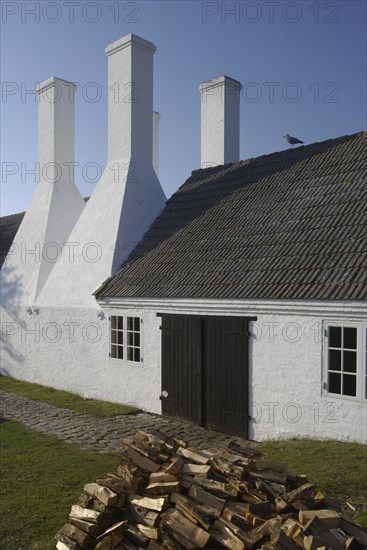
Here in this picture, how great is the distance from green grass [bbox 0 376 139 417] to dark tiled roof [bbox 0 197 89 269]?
5928 millimetres

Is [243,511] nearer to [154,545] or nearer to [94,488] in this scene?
[154,545]

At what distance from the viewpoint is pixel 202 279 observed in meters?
11.1

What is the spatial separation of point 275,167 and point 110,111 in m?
5.76

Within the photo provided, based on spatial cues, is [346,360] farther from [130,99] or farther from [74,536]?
[130,99]

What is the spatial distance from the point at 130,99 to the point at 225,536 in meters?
13.4

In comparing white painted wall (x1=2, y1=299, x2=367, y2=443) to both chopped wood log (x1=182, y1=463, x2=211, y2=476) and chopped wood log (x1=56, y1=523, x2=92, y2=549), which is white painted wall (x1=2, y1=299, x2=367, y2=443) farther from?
chopped wood log (x1=56, y1=523, x2=92, y2=549)

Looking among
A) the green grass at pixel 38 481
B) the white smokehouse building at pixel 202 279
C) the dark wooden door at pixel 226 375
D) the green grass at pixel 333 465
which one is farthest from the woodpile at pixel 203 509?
the dark wooden door at pixel 226 375

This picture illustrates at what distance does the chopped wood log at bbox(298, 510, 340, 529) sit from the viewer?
4781mm

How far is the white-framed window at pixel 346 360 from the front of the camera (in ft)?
27.4

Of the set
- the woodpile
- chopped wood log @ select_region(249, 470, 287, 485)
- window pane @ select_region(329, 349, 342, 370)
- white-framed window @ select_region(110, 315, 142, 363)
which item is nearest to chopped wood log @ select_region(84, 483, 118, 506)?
the woodpile

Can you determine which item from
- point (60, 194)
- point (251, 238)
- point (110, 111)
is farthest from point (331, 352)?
point (60, 194)

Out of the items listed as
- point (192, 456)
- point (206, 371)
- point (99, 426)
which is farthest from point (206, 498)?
point (99, 426)

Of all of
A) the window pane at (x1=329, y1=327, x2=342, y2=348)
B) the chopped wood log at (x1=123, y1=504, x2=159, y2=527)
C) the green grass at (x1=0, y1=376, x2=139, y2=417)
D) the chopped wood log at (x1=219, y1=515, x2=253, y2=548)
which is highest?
the window pane at (x1=329, y1=327, x2=342, y2=348)

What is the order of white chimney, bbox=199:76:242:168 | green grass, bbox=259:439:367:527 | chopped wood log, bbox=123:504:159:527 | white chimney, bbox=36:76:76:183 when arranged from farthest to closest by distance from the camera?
1. white chimney, bbox=36:76:76:183
2. white chimney, bbox=199:76:242:168
3. green grass, bbox=259:439:367:527
4. chopped wood log, bbox=123:504:159:527
